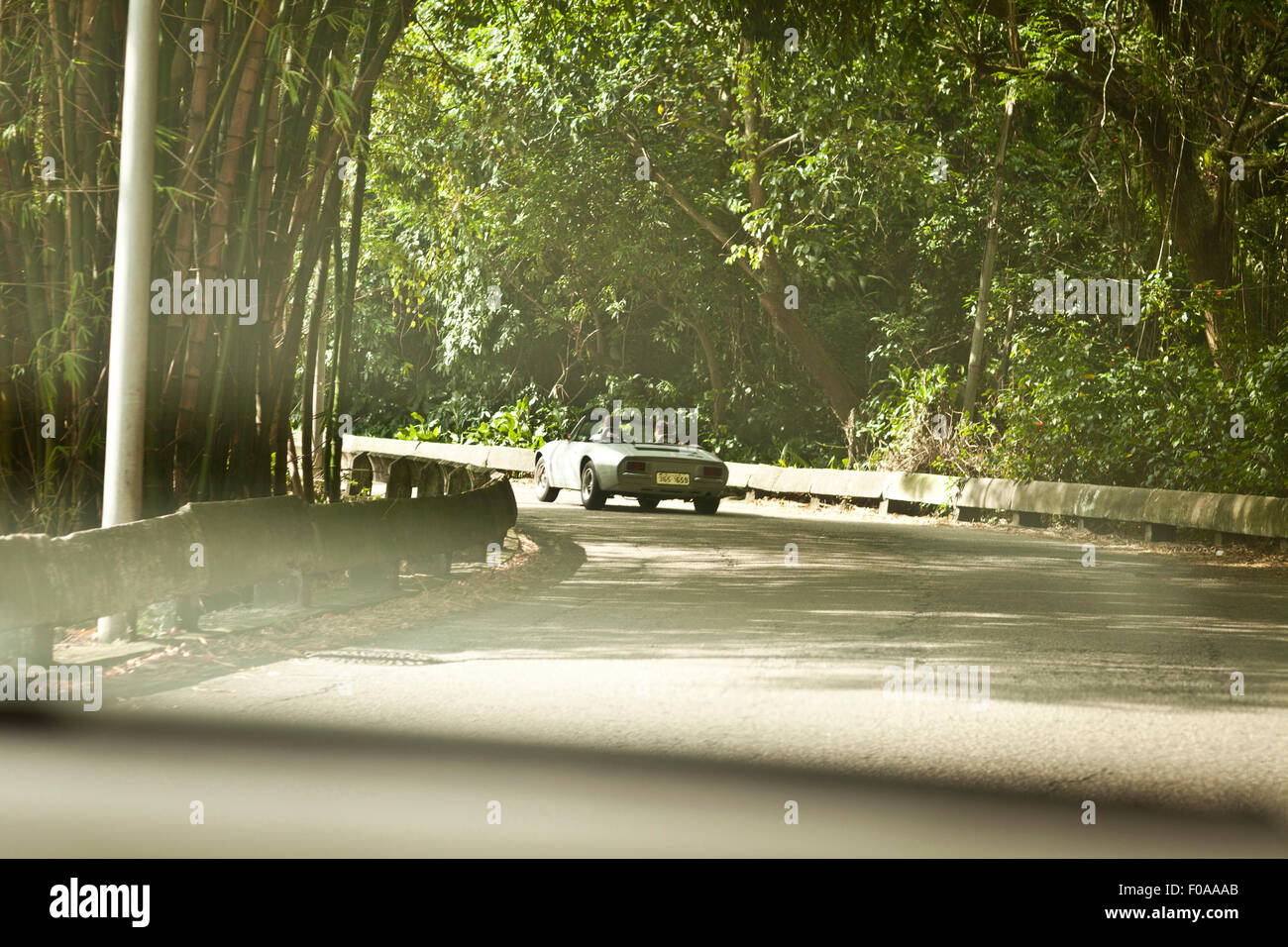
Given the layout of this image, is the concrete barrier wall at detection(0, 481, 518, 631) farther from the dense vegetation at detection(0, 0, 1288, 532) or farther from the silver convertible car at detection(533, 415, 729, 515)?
the silver convertible car at detection(533, 415, 729, 515)

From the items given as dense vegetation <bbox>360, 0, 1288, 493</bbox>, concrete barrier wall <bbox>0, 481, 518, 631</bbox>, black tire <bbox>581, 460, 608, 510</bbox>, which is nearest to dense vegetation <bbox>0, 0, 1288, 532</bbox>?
dense vegetation <bbox>360, 0, 1288, 493</bbox>

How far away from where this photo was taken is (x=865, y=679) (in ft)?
26.2

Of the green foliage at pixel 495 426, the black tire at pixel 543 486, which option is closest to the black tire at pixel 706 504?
the black tire at pixel 543 486

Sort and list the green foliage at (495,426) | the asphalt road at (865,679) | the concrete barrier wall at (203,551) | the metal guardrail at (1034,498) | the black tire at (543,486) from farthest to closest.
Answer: the green foliage at (495,426), the black tire at (543,486), the metal guardrail at (1034,498), the concrete barrier wall at (203,551), the asphalt road at (865,679)

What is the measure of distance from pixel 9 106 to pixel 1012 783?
7698mm

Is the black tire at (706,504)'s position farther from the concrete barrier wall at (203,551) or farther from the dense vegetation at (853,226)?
the concrete barrier wall at (203,551)

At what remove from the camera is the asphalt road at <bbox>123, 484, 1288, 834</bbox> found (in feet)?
20.1

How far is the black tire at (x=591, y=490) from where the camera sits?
22203 mm

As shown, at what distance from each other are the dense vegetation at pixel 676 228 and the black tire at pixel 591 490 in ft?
13.1

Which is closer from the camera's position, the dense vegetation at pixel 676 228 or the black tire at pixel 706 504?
the dense vegetation at pixel 676 228

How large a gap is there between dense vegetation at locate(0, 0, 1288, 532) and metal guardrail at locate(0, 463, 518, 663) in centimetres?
81

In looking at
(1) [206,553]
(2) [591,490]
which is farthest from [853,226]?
(1) [206,553]
